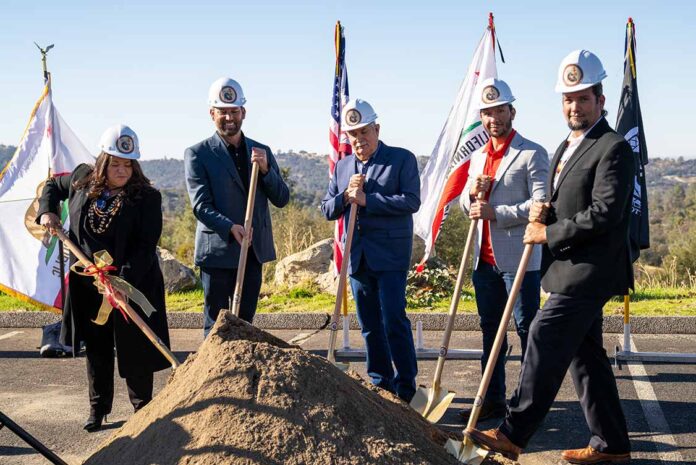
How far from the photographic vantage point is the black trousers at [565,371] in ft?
16.2

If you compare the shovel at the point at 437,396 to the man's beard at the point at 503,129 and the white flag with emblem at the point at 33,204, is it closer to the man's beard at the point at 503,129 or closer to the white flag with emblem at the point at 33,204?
the man's beard at the point at 503,129

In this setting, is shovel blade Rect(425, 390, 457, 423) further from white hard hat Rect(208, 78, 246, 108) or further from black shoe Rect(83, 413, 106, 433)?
white hard hat Rect(208, 78, 246, 108)

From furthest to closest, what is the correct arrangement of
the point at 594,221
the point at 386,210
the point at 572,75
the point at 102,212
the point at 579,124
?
the point at 386,210 < the point at 102,212 < the point at 579,124 < the point at 572,75 < the point at 594,221

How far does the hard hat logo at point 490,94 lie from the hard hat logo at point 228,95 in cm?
172

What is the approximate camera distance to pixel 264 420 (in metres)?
4.02

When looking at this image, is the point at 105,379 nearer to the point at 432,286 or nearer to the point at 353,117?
the point at 353,117

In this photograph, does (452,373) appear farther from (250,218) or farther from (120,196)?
(120,196)

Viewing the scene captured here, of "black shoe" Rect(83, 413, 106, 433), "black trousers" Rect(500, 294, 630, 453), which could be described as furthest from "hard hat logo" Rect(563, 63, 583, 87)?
"black shoe" Rect(83, 413, 106, 433)

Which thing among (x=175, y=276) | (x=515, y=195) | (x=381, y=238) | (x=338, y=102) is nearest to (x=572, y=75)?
(x=515, y=195)

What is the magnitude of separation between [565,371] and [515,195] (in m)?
1.41

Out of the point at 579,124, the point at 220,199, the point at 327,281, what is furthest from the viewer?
the point at 327,281

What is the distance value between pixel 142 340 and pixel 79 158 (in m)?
3.84

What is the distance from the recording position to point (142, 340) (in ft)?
19.3

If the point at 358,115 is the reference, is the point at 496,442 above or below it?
below
